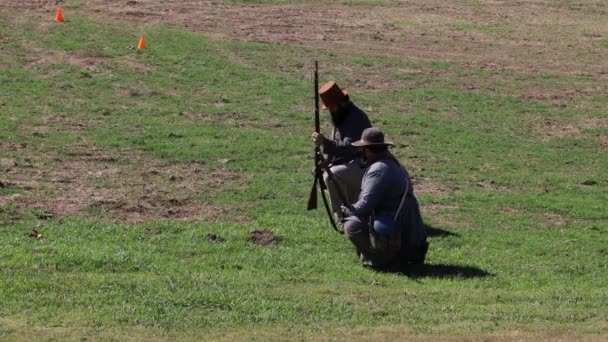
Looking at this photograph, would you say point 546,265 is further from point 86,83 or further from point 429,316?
point 86,83

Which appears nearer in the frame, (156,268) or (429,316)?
(429,316)

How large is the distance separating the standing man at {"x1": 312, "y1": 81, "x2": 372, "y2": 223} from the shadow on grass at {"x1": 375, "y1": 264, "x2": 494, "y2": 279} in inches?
59.8

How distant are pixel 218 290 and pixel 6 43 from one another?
666 inches

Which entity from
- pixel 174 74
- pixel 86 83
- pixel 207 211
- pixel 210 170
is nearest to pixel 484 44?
pixel 174 74

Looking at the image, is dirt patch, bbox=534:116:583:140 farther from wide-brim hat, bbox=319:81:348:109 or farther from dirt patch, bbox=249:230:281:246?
dirt patch, bbox=249:230:281:246

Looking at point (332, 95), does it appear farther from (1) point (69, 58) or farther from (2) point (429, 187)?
(1) point (69, 58)

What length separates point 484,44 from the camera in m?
32.1

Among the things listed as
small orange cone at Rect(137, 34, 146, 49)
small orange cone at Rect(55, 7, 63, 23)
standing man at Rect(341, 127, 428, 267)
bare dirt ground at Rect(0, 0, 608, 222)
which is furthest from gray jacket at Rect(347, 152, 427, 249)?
small orange cone at Rect(55, 7, 63, 23)

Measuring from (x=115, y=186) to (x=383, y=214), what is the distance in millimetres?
5839

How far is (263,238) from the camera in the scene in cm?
1530

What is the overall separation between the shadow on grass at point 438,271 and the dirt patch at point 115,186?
3376 mm

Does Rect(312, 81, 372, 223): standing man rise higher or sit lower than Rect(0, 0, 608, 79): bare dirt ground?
higher

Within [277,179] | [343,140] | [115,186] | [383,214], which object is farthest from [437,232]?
[115,186]

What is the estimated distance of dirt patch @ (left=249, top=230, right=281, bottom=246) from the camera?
15.1 meters
